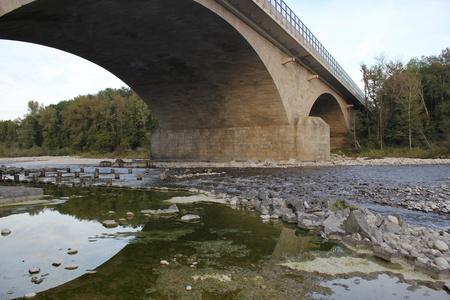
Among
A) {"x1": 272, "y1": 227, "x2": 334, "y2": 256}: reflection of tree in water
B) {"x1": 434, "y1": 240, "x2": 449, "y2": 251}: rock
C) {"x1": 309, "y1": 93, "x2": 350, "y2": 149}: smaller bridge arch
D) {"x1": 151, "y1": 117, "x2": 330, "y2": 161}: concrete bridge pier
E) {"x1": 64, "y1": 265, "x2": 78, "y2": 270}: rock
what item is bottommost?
{"x1": 272, "y1": 227, "x2": 334, "y2": 256}: reflection of tree in water

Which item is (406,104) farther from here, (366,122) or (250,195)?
(250,195)

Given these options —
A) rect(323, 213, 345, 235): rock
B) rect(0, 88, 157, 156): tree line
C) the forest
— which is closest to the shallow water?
rect(323, 213, 345, 235): rock

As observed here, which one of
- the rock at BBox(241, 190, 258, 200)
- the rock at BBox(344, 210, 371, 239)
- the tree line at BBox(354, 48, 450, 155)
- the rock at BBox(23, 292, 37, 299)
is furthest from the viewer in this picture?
the tree line at BBox(354, 48, 450, 155)

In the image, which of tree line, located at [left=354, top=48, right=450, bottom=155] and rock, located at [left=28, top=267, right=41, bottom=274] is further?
tree line, located at [left=354, top=48, right=450, bottom=155]

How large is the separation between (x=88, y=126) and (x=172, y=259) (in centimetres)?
6594

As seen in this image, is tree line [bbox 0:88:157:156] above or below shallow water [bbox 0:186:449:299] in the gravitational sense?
above

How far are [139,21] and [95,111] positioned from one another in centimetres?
5199

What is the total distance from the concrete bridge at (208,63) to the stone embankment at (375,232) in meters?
10.3

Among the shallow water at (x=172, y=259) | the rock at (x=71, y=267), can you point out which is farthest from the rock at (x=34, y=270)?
the rock at (x=71, y=267)

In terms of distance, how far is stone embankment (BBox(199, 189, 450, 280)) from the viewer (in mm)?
4008

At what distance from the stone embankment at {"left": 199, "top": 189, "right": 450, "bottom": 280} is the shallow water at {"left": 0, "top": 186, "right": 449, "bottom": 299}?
1.06 ft

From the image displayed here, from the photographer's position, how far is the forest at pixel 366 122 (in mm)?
33594

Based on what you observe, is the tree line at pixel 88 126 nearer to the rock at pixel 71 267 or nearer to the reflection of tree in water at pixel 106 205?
the reflection of tree in water at pixel 106 205

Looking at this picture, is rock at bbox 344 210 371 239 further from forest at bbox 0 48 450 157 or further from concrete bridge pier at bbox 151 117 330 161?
forest at bbox 0 48 450 157
